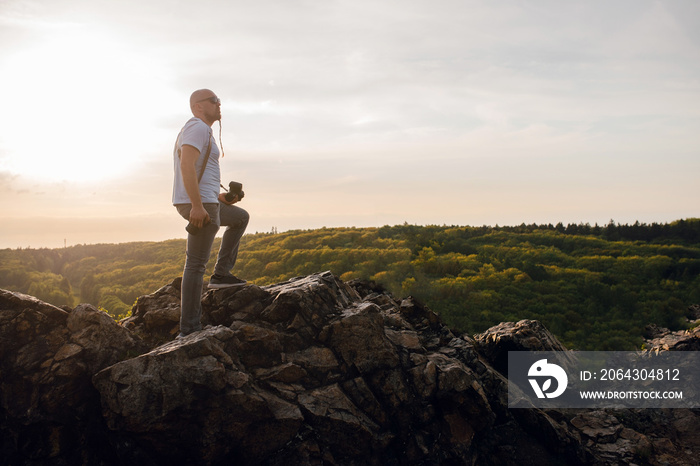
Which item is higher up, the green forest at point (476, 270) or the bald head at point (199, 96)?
the bald head at point (199, 96)

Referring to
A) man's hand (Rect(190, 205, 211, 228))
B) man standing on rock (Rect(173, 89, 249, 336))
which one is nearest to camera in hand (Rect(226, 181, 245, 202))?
man standing on rock (Rect(173, 89, 249, 336))

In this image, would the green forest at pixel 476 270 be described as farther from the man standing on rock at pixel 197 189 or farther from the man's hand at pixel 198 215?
the man's hand at pixel 198 215

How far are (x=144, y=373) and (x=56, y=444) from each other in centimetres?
147

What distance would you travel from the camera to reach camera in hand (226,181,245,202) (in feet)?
25.6

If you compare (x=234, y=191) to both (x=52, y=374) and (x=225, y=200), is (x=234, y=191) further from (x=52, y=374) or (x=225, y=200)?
(x=52, y=374)

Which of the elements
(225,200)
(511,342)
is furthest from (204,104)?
(511,342)

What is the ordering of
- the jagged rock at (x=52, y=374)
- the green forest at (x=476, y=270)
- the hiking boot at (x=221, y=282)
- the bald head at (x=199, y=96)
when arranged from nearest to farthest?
1. the jagged rock at (x=52, y=374)
2. the bald head at (x=199, y=96)
3. the hiking boot at (x=221, y=282)
4. the green forest at (x=476, y=270)

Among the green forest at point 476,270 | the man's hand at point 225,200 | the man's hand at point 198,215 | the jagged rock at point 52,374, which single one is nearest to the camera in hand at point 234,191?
the man's hand at point 225,200

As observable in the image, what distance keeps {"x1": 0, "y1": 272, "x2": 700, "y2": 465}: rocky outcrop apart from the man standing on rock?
73cm

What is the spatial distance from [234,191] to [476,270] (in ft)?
144

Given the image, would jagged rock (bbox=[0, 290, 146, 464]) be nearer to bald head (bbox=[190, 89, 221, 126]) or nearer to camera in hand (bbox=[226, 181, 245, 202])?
camera in hand (bbox=[226, 181, 245, 202])

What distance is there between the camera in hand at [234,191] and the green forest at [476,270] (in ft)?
57.0

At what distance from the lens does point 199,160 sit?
6.55 meters

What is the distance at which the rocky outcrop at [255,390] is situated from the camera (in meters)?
6.01
